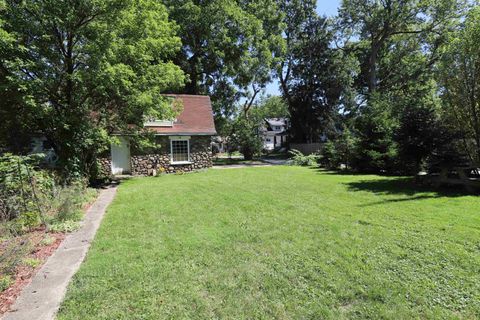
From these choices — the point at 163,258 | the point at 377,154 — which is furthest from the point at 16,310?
the point at 377,154

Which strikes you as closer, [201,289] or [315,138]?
[201,289]

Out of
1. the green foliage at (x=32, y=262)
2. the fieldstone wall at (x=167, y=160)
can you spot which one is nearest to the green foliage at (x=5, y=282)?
the green foliage at (x=32, y=262)

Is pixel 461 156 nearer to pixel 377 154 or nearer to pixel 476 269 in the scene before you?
pixel 377 154

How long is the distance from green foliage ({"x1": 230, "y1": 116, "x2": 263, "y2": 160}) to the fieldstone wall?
9.46 m

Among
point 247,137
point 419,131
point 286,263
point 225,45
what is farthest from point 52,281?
point 247,137

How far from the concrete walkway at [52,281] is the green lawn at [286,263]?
151 millimetres

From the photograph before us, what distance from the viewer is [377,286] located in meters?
3.12

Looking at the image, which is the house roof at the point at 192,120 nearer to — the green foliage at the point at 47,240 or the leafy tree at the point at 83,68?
the leafy tree at the point at 83,68

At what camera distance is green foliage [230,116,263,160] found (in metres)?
26.6

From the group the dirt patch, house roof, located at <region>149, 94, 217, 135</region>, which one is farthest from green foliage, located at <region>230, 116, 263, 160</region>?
→ the dirt patch

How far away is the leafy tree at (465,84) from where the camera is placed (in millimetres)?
7988

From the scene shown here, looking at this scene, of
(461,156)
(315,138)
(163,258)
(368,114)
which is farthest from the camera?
(315,138)

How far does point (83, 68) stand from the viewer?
404 inches

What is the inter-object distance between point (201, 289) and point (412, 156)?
9.26 meters
